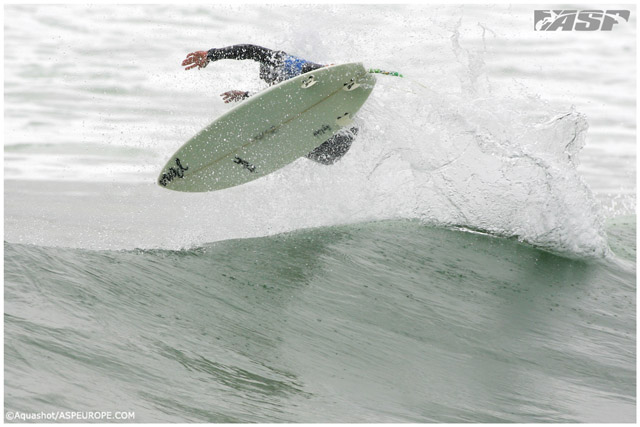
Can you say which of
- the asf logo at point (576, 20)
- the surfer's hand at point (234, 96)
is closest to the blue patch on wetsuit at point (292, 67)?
the surfer's hand at point (234, 96)

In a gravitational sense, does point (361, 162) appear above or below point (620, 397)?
above

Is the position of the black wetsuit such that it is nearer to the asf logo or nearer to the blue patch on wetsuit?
the blue patch on wetsuit

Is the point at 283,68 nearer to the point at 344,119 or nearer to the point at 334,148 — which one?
the point at 344,119

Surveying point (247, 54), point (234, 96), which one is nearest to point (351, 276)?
point (234, 96)

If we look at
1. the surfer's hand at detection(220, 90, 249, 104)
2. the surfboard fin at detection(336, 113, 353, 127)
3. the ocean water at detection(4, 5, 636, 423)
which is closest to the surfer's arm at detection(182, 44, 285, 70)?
the surfer's hand at detection(220, 90, 249, 104)

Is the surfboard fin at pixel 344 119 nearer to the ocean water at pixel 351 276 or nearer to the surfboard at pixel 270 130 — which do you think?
the surfboard at pixel 270 130

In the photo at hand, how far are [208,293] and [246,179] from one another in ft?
7.15

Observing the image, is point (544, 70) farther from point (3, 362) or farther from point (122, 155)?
point (3, 362)

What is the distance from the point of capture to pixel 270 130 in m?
7.14

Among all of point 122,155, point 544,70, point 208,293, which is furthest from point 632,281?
point 544,70

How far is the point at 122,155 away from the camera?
1527 centimetres

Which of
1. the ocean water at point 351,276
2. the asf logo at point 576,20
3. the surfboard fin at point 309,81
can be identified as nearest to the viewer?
the ocean water at point 351,276

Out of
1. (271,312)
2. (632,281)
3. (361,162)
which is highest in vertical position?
(361,162)

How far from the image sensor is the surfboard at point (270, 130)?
6.84 m
